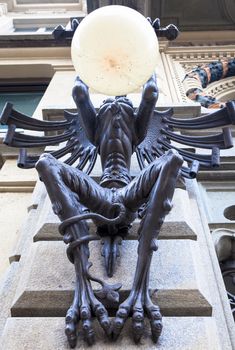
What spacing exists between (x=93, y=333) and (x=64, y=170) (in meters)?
0.90

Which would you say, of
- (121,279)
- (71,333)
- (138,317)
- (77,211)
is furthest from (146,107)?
(71,333)

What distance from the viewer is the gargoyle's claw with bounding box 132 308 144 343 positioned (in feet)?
6.77

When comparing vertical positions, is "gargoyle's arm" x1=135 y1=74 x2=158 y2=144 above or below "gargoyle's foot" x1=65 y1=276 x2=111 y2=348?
above

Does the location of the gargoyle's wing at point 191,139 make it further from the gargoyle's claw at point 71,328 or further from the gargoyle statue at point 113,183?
the gargoyle's claw at point 71,328

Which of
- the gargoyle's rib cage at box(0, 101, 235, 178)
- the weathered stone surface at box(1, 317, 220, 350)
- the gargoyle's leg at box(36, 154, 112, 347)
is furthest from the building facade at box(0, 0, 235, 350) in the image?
the gargoyle's rib cage at box(0, 101, 235, 178)

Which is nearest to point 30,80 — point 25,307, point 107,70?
point 107,70

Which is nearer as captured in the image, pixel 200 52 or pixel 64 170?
pixel 64 170

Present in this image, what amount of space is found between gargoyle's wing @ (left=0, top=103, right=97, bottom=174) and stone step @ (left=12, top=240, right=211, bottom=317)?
85cm

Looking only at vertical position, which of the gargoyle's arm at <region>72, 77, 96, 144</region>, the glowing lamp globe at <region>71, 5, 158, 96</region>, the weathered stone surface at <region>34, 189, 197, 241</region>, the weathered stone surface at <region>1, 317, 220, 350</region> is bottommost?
the weathered stone surface at <region>1, 317, 220, 350</region>

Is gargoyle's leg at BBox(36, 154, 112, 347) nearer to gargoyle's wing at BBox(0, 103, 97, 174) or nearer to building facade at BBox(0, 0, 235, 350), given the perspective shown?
building facade at BBox(0, 0, 235, 350)

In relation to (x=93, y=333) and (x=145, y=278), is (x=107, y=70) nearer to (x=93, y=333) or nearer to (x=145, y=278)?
(x=145, y=278)

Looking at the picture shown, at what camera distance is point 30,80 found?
803 centimetres

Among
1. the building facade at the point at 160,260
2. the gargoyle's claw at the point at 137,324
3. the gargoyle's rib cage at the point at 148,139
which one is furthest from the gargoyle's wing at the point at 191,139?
the gargoyle's claw at the point at 137,324

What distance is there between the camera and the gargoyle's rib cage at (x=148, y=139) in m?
3.28
